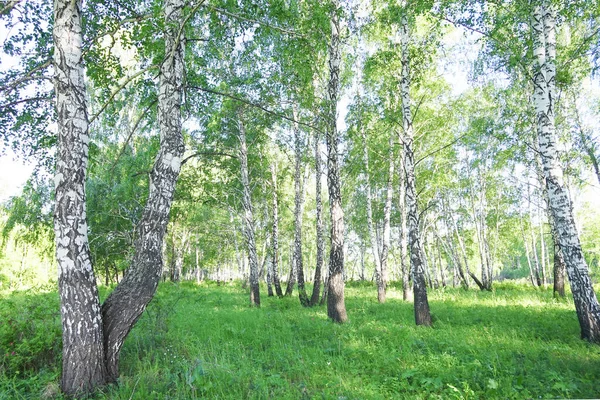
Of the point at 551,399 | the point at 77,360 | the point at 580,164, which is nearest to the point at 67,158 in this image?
the point at 77,360

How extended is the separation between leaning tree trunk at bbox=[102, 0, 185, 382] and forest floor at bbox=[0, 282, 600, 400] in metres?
0.67

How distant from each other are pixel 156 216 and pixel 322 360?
→ 11.5 feet

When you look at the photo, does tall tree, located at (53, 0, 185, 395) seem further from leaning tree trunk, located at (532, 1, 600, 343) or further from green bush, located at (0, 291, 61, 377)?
leaning tree trunk, located at (532, 1, 600, 343)

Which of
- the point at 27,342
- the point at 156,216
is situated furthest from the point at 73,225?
the point at 27,342

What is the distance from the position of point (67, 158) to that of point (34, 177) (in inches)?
110

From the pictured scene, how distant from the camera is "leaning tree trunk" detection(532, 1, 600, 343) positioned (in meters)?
6.30

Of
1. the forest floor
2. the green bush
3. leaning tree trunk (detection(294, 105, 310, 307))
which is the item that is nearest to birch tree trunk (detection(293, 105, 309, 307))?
leaning tree trunk (detection(294, 105, 310, 307))

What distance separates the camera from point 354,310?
10719mm

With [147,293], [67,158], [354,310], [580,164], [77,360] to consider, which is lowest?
[354,310]

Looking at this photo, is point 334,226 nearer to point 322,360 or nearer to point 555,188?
point 322,360

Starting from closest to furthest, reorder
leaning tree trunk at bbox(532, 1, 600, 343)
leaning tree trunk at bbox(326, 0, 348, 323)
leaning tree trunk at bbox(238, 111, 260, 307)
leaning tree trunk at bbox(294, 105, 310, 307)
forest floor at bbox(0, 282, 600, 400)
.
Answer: forest floor at bbox(0, 282, 600, 400)
leaning tree trunk at bbox(532, 1, 600, 343)
leaning tree trunk at bbox(326, 0, 348, 323)
leaning tree trunk at bbox(294, 105, 310, 307)
leaning tree trunk at bbox(238, 111, 260, 307)

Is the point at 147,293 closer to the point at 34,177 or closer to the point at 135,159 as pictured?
the point at 34,177

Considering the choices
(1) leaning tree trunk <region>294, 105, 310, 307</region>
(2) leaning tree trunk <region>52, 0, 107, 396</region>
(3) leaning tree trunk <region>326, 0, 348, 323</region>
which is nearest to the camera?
(2) leaning tree trunk <region>52, 0, 107, 396</region>

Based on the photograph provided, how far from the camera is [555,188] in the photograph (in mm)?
6738
